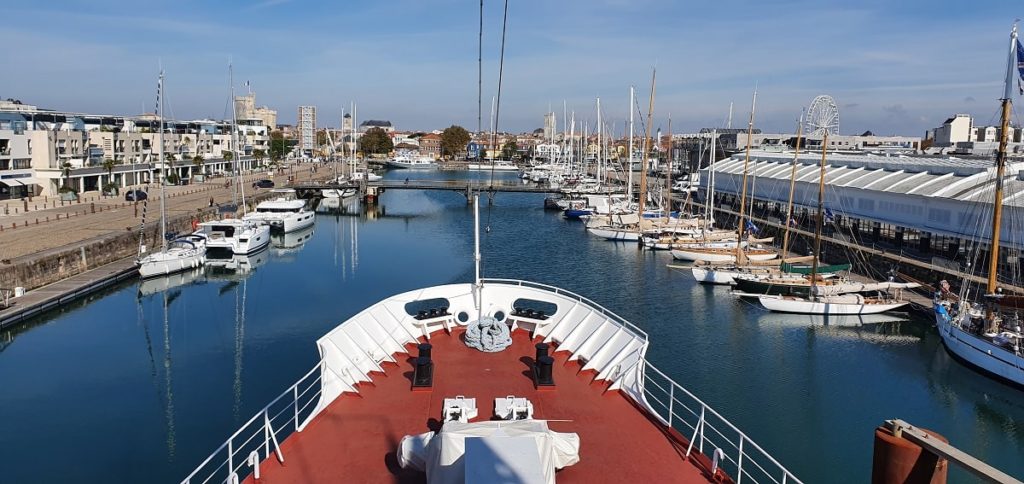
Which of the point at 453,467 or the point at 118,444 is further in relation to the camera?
the point at 118,444

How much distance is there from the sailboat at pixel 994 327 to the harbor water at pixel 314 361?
0.60 metres

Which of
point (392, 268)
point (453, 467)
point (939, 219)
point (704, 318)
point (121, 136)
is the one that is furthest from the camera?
point (121, 136)

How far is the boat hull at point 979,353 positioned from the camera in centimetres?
1905

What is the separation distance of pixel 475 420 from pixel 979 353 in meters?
17.5

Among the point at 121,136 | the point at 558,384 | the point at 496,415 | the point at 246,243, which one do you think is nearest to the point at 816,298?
the point at 558,384

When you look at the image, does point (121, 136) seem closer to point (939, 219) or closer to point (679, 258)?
point (679, 258)

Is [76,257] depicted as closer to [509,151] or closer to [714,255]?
[714,255]

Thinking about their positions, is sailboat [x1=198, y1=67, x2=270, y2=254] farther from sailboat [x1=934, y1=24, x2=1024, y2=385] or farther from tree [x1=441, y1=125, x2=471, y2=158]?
tree [x1=441, y1=125, x2=471, y2=158]

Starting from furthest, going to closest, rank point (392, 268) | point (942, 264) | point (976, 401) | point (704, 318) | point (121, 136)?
point (121, 136) < point (392, 268) < point (942, 264) < point (704, 318) < point (976, 401)

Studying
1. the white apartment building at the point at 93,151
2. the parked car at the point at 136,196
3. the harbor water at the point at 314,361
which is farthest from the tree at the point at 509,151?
the harbor water at the point at 314,361

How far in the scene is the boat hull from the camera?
62.5ft

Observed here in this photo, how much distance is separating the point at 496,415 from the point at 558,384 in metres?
2.26

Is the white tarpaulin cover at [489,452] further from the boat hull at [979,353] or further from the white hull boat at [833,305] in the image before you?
the white hull boat at [833,305]

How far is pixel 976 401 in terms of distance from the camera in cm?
1891
